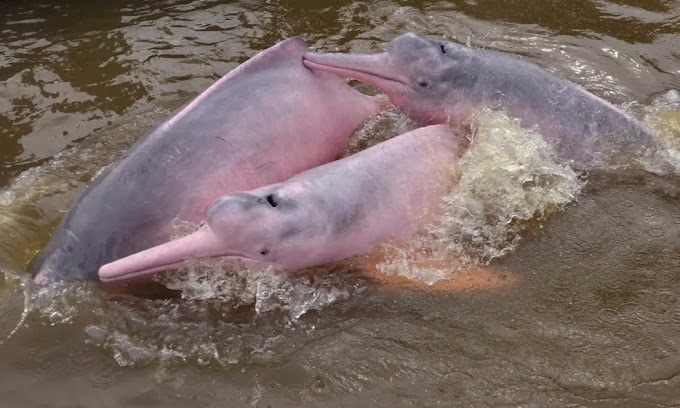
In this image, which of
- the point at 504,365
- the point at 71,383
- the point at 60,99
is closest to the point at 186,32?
the point at 60,99

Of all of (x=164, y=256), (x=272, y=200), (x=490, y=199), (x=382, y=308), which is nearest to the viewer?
(x=164, y=256)

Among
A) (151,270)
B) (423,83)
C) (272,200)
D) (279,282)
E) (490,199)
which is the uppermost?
(423,83)

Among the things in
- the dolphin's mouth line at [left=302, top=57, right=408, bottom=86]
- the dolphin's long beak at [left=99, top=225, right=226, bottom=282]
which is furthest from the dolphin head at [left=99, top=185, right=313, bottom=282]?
the dolphin's mouth line at [left=302, top=57, right=408, bottom=86]

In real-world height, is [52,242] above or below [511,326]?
above

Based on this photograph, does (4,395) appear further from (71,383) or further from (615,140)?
(615,140)

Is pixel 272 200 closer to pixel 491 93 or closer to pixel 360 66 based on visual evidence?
pixel 360 66

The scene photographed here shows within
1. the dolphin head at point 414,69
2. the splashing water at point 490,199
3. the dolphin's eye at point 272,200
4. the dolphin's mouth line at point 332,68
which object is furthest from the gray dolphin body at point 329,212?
the dolphin's mouth line at point 332,68

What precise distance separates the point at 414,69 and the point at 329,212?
179 centimetres

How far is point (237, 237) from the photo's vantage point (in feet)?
16.0

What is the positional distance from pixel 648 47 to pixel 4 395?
26.3 ft

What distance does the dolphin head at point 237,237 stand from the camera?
4.79 metres

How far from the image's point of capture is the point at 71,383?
4.66 m

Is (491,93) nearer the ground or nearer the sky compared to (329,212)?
nearer the sky

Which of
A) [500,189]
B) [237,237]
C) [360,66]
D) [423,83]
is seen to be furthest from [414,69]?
[237,237]
